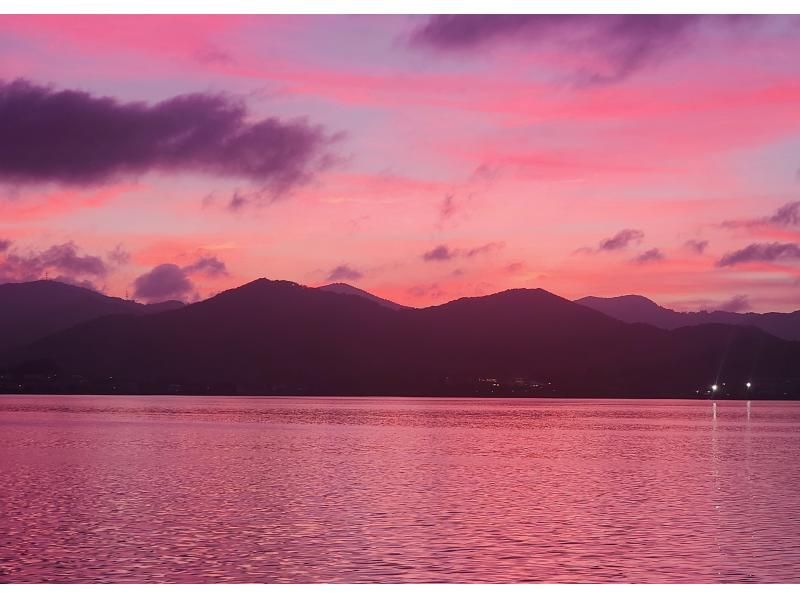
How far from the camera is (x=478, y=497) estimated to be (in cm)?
6825

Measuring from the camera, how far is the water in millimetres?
42562

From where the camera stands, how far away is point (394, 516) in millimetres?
57688

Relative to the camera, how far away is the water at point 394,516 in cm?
4256
